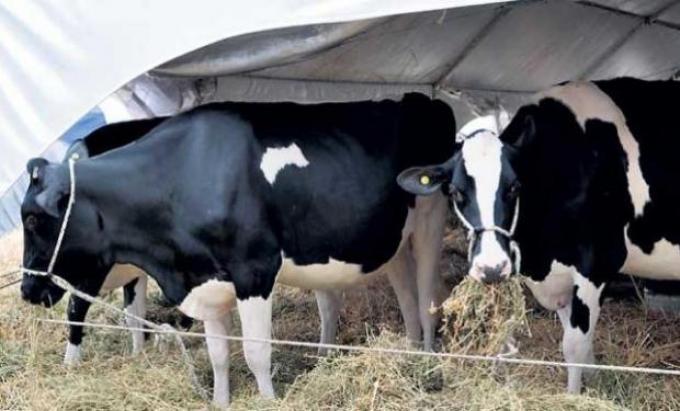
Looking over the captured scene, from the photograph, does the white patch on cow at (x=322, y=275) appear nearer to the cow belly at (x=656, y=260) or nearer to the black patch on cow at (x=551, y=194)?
the black patch on cow at (x=551, y=194)

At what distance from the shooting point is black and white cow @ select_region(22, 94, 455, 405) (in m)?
5.17

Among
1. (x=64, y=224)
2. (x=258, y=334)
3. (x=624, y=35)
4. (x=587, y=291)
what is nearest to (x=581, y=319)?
(x=587, y=291)

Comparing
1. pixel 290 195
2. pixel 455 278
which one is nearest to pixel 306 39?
pixel 290 195

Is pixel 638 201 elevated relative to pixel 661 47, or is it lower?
lower

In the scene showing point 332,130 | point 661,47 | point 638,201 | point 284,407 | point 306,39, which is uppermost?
point 661,47

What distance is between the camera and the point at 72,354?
6055mm

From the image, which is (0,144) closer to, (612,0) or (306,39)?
(306,39)

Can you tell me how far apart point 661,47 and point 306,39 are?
4301 millimetres

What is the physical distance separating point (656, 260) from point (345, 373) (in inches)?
74.0

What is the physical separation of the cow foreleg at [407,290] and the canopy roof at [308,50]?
1347mm

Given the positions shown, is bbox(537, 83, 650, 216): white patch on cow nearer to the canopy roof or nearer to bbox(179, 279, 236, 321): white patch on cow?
the canopy roof

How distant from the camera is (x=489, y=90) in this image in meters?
8.06

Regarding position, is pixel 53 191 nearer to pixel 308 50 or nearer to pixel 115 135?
pixel 115 135

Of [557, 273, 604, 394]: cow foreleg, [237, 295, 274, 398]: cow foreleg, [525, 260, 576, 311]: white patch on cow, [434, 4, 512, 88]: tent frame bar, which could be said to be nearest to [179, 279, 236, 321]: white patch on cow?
[237, 295, 274, 398]: cow foreleg
